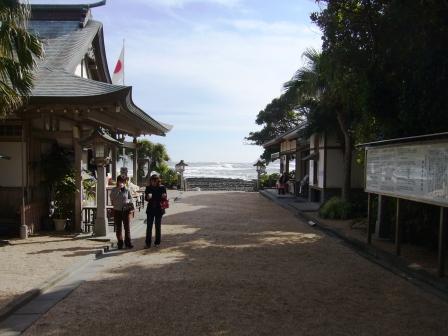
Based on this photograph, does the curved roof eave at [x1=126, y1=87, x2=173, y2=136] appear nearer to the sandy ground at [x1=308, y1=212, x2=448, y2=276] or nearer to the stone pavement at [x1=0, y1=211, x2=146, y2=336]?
the stone pavement at [x1=0, y1=211, x2=146, y2=336]

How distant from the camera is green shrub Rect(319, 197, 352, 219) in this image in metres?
16.1

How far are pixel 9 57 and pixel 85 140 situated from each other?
379cm

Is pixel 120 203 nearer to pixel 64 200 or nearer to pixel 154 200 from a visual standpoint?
pixel 154 200

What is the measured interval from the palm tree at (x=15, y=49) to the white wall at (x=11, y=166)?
302 cm

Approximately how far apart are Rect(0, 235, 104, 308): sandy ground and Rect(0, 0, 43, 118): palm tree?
111 inches

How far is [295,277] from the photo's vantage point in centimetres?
796

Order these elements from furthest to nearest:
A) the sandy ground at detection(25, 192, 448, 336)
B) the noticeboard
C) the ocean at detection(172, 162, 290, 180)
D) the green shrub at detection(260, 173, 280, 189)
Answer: the ocean at detection(172, 162, 290, 180) < the green shrub at detection(260, 173, 280, 189) < the noticeboard < the sandy ground at detection(25, 192, 448, 336)

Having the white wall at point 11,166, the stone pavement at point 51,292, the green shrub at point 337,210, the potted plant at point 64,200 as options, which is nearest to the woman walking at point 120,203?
the stone pavement at point 51,292

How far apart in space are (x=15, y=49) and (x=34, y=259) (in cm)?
383

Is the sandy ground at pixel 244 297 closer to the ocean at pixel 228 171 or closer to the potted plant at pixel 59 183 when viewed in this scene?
the potted plant at pixel 59 183

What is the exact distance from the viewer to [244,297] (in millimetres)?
6664

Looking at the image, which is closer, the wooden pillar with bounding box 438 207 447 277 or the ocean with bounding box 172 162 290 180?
the wooden pillar with bounding box 438 207 447 277

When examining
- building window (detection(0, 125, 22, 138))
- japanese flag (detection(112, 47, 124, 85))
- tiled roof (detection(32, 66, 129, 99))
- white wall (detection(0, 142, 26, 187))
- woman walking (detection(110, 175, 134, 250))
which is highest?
japanese flag (detection(112, 47, 124, 85))

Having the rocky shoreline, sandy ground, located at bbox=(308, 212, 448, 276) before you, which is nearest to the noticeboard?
sandy ground, located at bbox=(308, 212, 448, 276)
